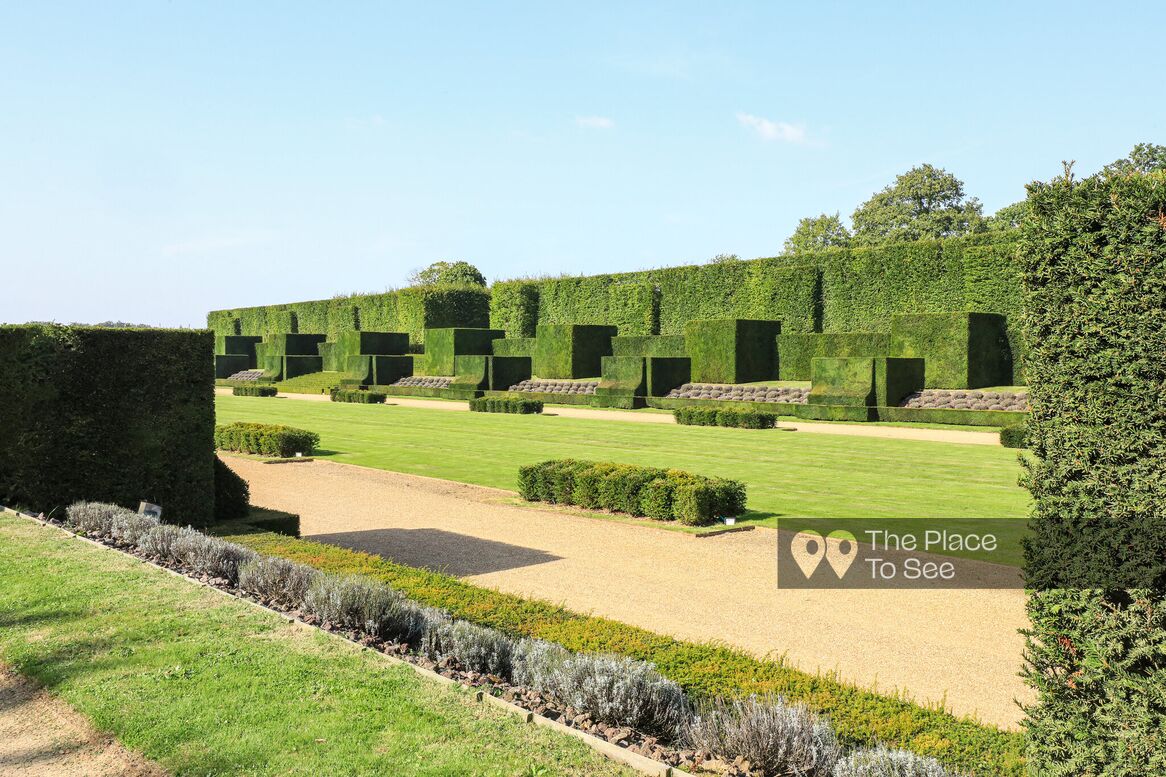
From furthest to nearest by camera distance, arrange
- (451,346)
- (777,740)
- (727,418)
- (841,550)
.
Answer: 1. (451,346)
2. (727,418)
3. (841,550)
4. (777,740)

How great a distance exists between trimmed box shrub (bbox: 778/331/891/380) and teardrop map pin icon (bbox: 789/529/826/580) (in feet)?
73.6

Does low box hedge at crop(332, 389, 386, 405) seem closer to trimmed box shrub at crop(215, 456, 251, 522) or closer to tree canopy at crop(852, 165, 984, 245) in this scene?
trimmed box shrub at crop(215, 456, 251, 522)

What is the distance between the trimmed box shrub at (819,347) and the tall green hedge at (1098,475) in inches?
1136

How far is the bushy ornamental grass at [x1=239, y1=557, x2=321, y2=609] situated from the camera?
22.3ft

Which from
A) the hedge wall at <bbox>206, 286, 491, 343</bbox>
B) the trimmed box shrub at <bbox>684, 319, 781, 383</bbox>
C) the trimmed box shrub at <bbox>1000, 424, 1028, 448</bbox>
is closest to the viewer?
the trimmed box shrub at <bbox>1000, 424, 1028, 448</bbox>

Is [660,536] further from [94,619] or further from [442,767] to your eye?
[442,767]

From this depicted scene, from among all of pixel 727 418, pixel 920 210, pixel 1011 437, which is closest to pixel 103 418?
pixel 1011 437

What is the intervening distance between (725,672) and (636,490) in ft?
22.2

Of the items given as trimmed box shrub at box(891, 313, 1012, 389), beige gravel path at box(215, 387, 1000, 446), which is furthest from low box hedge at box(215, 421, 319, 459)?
trimmed box shrub at box(891, 313, 1012, 389)

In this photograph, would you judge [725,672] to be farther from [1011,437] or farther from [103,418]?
[1011,437]

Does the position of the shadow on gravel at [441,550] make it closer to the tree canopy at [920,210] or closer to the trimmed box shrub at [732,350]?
the trimmed box shrub at [732,350]

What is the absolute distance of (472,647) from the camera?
539 centimetres

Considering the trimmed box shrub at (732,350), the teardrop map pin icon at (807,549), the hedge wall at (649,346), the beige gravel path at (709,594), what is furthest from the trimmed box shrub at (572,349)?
the teardrop map pin icon at (807,549)

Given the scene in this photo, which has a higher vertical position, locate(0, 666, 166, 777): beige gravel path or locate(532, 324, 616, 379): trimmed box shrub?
locate(532, 324, 616, 379): trimmed box shrub
